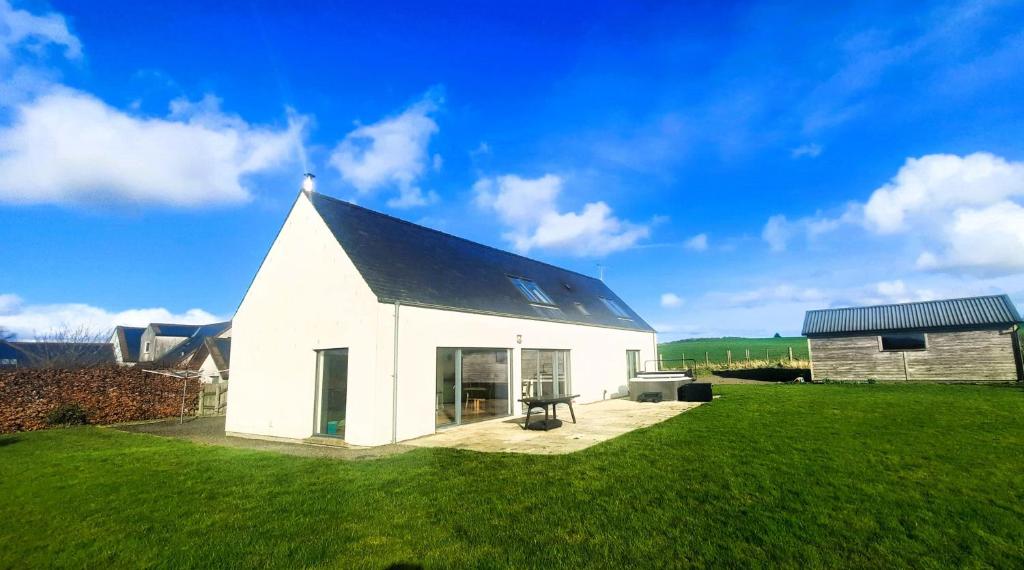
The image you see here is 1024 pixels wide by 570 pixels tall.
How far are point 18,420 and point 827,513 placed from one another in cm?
1945

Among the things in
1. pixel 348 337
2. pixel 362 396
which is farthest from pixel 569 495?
pixel 348 337

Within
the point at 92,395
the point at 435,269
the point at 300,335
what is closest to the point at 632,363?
the point at 435,269

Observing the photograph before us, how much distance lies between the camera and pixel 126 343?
41.4 metres

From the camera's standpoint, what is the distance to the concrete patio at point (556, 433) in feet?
29.3

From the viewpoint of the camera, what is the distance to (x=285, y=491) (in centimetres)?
621

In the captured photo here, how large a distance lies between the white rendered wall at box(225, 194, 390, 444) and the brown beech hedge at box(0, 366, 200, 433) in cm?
576

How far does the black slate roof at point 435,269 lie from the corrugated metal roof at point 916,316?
13366 mm

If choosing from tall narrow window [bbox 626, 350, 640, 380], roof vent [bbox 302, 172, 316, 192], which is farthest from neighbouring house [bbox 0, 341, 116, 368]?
tall narrow window [bbox 626, 350, 640, 380]

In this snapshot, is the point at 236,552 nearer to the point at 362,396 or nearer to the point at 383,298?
the point at 362,396

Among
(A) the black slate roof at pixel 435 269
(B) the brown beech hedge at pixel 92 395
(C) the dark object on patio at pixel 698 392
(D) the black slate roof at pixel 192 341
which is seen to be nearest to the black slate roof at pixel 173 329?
(D) the black slate roof at pixel 192 341

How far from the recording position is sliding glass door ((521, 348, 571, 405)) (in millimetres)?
15344

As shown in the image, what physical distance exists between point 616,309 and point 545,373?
8229 mm

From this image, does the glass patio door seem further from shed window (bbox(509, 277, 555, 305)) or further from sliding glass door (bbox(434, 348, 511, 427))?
shed window (bbox(509, 277, 555, 305))

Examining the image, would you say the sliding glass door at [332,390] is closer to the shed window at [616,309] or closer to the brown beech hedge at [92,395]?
the brown beech hedge at [92,395]
